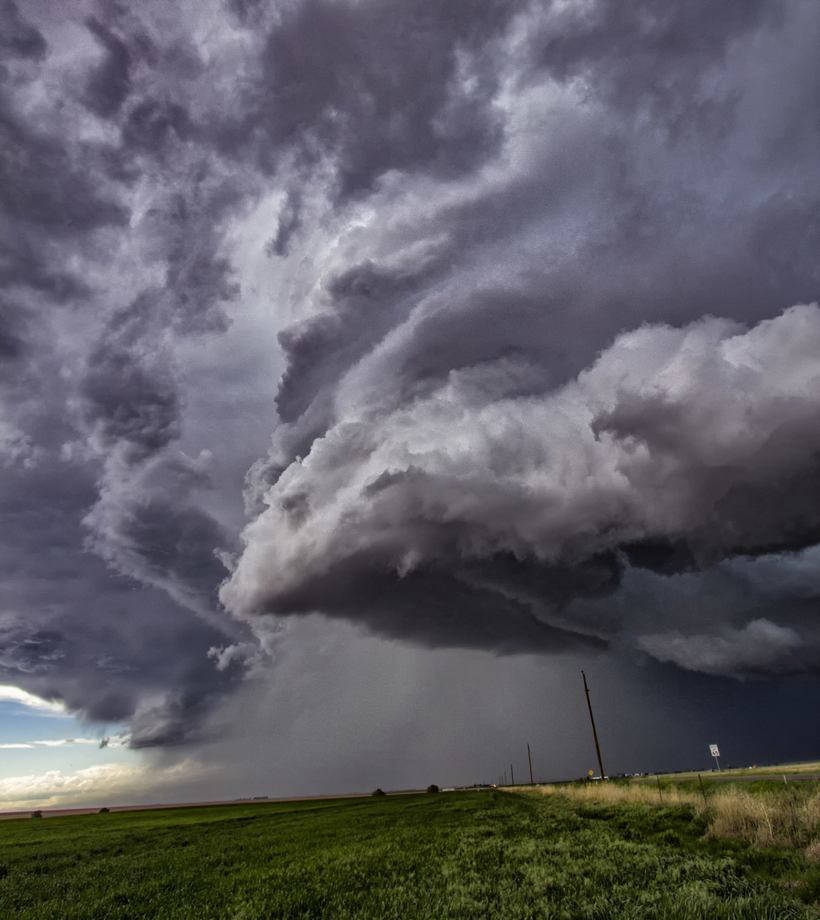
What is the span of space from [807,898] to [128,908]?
1647cm

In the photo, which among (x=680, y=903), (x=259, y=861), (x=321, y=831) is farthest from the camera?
(x=321, y=831)

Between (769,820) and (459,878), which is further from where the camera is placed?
(769,820)

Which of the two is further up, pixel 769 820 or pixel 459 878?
pixel 769 820

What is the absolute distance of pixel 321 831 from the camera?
34688 millimetres

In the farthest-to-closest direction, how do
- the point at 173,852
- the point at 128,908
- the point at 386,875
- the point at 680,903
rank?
the point at 173,852, the point at 386,875, the point at 128,908, the point at 680,903

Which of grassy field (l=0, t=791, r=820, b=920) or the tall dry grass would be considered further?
the tall dry grass

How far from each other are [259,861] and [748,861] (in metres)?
Result: 17.6

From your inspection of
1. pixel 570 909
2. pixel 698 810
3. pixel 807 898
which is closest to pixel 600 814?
pixel 698 810

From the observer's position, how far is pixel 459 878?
15.0 metres

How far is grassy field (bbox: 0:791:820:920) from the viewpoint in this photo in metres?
11.7

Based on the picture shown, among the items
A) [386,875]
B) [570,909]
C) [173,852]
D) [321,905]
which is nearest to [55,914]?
[321,905]

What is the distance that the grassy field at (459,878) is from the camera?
1169 cm

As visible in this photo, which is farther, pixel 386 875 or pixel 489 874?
pixel 386 875

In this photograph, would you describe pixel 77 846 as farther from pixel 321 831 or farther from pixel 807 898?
pixel 807 898
